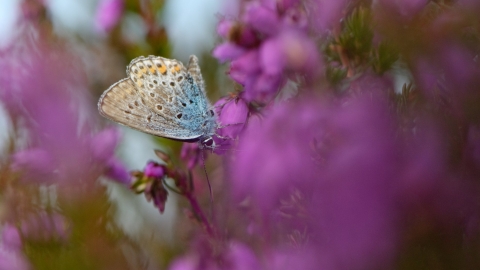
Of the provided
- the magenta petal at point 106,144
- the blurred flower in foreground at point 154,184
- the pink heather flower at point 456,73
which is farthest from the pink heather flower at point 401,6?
the blurred flower in foreground at point 154,184

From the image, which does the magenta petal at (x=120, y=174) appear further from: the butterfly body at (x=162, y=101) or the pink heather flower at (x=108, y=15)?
the pink heather flower at (x=108, y=15)

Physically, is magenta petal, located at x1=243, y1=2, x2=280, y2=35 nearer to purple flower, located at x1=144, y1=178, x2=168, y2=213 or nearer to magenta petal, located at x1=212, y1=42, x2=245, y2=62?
magenta petal, located at x1=212, y1=42, x2=245, y2=62

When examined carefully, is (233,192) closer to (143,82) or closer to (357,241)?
(357,241)

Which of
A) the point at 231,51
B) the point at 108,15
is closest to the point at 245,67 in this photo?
the point at 231,51

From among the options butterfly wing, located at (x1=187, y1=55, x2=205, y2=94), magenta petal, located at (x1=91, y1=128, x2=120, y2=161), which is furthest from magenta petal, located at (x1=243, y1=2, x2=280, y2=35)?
butterfly wing, located at (x1=187, y1=55, x2=205, y2=94)

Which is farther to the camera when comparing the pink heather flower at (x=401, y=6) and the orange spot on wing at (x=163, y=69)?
the orange spot on wing at (x=163, y=69)

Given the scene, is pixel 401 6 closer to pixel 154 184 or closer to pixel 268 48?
pixel 268 48

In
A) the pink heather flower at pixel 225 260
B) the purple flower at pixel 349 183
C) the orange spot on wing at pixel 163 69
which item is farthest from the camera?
the orange spot on wing at pixel 163 69
